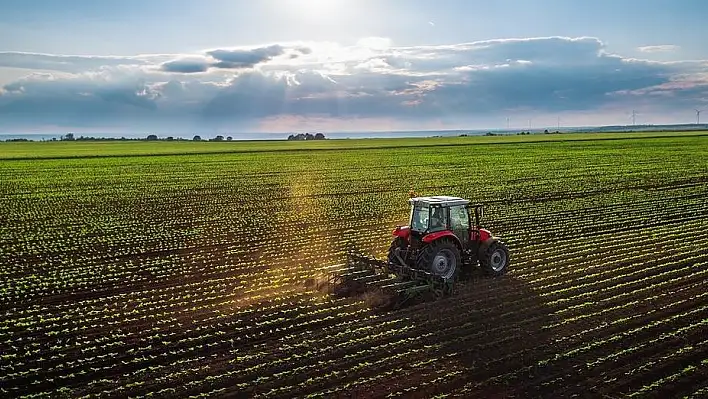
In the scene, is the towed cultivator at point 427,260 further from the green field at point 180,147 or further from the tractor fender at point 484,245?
the green field at point 180,147

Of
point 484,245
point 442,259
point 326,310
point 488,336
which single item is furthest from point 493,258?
point 326,310

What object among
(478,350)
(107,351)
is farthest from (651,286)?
(107,351)

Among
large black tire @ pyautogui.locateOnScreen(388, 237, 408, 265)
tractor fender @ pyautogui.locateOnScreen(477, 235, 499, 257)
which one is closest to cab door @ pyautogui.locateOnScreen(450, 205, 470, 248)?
tractor fender @ pyautogui.locateOnScreen(477, 235, 499, 257)

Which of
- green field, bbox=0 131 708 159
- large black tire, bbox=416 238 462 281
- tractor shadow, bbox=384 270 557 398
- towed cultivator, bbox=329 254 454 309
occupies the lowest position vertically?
tractor shadow, bbox=384 270 557 398

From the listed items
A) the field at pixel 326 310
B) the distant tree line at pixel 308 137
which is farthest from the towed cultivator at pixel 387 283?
the distant tree line at pixel 308 137

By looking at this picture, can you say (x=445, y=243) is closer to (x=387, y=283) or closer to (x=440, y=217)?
(x=440, y=217)

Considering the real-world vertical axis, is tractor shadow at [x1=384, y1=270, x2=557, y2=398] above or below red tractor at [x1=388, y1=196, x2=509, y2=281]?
below

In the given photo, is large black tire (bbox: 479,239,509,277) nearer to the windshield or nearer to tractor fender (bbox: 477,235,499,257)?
tractor fender (bbox: 477,235,499,257)

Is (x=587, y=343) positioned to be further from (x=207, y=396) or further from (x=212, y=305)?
(x=212, y=305)
